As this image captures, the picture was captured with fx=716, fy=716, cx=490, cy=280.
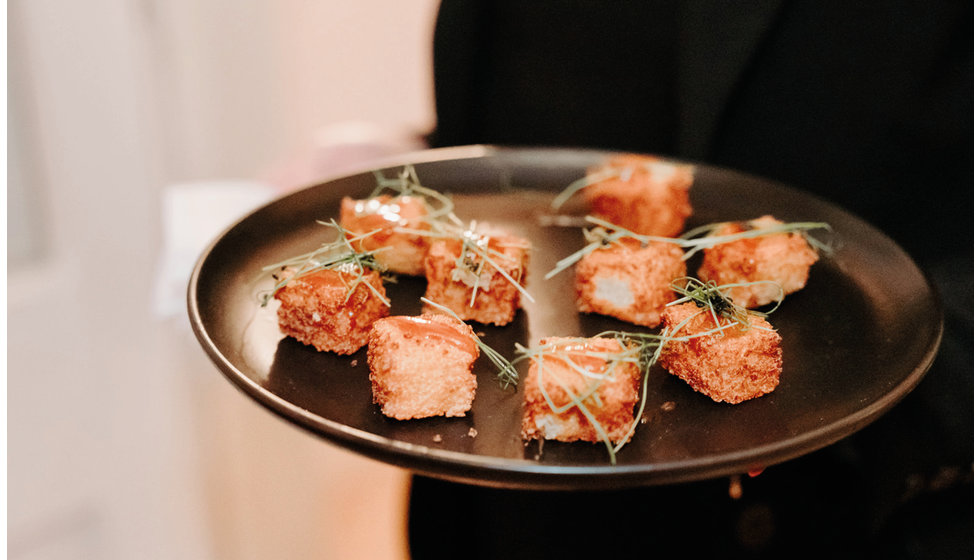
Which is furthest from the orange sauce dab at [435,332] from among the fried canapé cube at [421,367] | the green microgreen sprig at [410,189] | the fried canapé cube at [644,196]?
the fried canapé cube at [644,196]

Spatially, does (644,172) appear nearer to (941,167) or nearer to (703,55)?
(703,55)

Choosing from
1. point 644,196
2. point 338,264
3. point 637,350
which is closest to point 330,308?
point 338,264

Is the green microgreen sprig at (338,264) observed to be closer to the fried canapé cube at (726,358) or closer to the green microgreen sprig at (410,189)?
the green microgreen sprig at (410,189)

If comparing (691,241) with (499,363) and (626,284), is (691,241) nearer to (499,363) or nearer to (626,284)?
(626,284)

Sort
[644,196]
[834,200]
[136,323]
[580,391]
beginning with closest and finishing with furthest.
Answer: [580,391] < [644,196] < [834,200] < [136,323]

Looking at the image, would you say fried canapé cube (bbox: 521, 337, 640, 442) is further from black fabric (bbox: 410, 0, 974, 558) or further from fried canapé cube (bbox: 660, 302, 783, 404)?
black fabric (bbox: 410, 0, 974, 558)

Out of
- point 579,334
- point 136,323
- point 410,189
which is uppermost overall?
point 410,189
